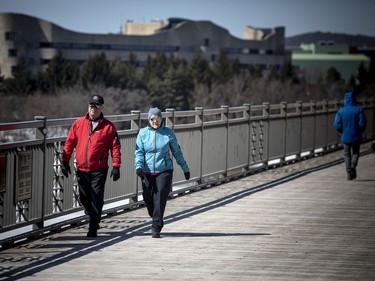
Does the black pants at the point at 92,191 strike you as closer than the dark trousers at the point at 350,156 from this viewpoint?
Yes

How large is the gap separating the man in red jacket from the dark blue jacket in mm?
9484

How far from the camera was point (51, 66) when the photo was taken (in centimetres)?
16625

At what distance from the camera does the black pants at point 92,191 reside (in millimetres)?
12992

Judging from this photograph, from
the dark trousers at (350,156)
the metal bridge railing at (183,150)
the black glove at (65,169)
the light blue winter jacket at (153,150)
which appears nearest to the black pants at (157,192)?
the light blue winter jacket at (153,150)

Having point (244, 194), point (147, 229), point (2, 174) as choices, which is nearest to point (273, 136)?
point (244, 194)

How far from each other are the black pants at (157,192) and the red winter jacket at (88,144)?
0.63m

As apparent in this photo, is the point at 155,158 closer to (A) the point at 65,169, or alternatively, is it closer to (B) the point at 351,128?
(A) the point at 65,169

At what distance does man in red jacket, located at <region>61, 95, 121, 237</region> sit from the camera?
42.4 ft

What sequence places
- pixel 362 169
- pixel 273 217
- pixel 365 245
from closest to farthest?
pixel 365 245
pixel 273 217
pixel 362 169

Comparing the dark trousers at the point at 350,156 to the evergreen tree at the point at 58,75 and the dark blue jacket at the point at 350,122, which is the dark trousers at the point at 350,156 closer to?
the dark blue jacket at the point at 350,122

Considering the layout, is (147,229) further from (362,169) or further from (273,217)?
(362,169)

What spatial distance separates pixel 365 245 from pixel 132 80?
15538 cm

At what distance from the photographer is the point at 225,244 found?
12.8m

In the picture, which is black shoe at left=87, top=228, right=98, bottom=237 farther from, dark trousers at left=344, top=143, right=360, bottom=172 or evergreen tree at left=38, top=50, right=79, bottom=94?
evergreen tree at left=38, top=50, right=79, bottom=94
